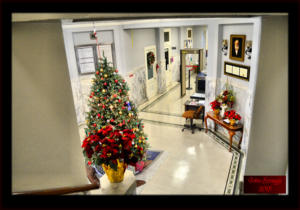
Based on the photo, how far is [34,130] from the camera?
2227 millimetres

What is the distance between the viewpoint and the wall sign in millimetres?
5541

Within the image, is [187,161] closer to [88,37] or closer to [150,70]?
[88,37]

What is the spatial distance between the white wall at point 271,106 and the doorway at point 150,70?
24.2 ft

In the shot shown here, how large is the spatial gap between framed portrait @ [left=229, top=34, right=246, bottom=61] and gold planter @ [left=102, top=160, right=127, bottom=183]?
4488 millimetres

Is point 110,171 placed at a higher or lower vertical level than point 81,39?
lower

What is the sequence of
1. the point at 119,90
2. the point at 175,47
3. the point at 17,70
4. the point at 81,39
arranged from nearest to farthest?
the point at 17,70 → the point at 119,90 → the point at 81,39 → the point at 175,47

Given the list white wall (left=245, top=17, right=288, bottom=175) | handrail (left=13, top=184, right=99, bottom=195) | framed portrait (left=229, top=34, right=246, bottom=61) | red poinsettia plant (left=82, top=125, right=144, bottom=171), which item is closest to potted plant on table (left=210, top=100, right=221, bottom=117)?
framed portrait (left=229, top=34, right=246, bottom=61)

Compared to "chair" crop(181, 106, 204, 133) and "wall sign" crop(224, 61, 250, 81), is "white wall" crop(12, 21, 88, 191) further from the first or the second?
"chair" crop(181, 106, 204, 133)

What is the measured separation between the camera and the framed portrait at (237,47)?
553 cm

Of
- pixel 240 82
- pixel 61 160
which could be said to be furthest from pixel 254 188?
pixel 240 82

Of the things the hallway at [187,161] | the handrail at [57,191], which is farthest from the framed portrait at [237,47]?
the handrail at [57,191]

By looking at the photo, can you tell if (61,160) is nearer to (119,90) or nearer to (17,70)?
(17,70)

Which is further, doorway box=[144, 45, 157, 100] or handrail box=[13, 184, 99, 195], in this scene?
doorway box=[144, 45, 157, 100]

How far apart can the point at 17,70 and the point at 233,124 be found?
4.93m
